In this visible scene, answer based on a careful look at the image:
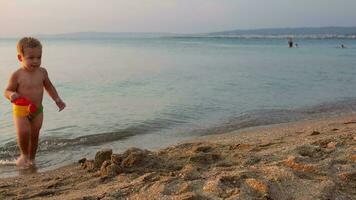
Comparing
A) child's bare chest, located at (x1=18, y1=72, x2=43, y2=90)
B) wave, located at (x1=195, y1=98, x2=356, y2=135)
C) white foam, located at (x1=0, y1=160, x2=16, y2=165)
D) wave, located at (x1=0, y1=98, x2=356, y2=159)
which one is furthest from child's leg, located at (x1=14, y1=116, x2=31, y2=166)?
wave, located at (x1=195, y1=98, x2=356, y2=135)

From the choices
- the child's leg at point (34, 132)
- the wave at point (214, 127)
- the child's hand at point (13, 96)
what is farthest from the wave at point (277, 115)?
the child's hand at point (13, 96)

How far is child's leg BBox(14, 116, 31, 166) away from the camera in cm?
536

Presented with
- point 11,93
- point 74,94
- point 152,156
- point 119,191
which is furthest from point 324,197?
point 74,94

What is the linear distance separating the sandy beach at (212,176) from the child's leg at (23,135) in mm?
644

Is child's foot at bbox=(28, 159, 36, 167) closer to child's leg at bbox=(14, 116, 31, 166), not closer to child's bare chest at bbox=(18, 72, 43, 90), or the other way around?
child's leg at bbox=(14, 116, 31, 166)

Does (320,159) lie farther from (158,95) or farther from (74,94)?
(74,94)

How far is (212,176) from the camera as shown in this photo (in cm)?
359

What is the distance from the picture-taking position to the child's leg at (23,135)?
5.36 meters

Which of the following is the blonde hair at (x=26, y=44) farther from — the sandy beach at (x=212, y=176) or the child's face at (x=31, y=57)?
the sandy beach at (x=212, y=176)

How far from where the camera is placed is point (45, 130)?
7.51 metres

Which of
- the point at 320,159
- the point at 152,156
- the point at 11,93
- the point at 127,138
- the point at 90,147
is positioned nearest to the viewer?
the point at 320,159

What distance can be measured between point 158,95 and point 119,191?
8.78 m

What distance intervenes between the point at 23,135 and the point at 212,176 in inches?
109

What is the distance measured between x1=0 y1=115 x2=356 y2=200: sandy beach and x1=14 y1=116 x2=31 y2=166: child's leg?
2.11 feet
